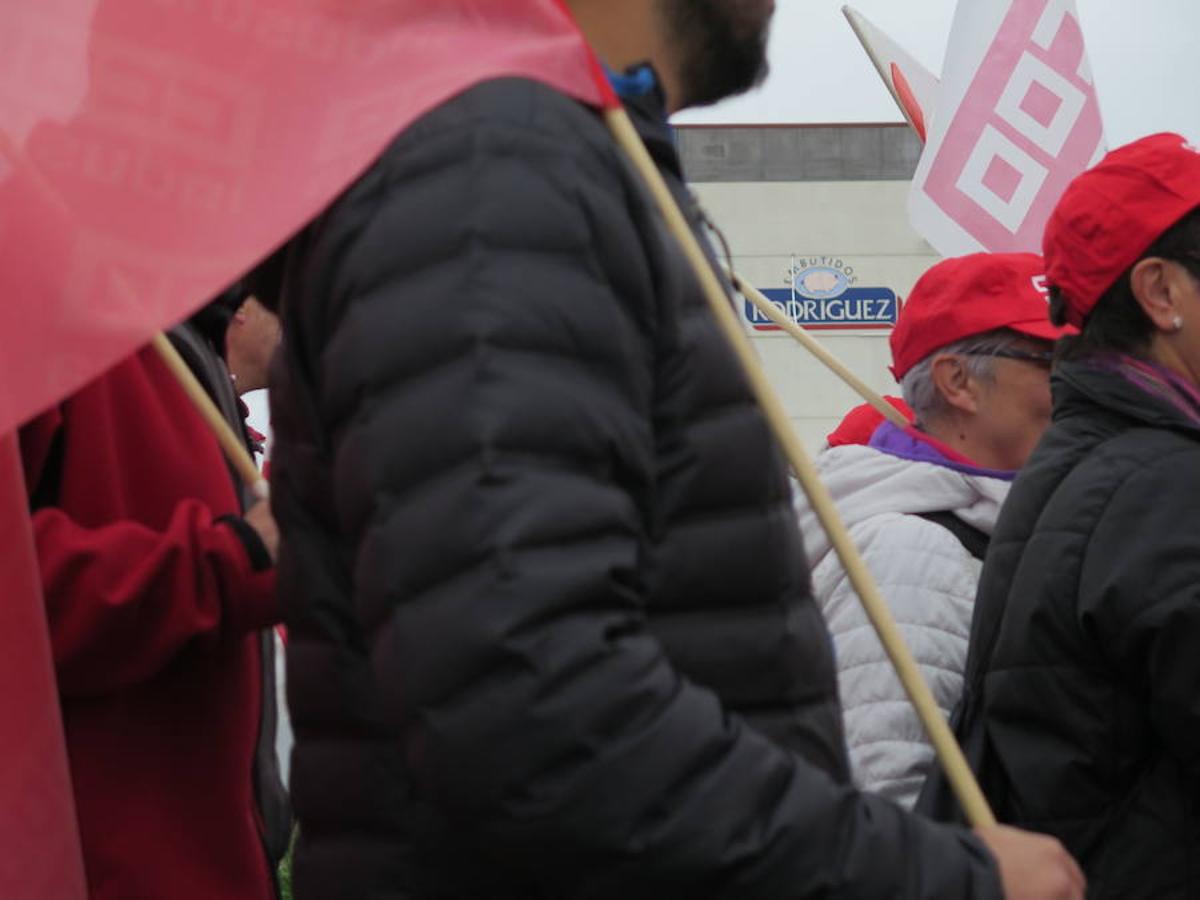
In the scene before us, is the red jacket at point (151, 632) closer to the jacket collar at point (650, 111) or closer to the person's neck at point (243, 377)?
the jacket collar at point (650, 111)

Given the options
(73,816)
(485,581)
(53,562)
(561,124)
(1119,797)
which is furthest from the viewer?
(1119,797)

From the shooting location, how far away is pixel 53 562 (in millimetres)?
1976

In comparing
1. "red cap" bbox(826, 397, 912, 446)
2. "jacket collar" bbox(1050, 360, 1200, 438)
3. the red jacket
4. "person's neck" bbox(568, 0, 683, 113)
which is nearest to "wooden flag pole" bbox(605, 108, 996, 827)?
"person's neck" bbox(568, 0, 683, 113)

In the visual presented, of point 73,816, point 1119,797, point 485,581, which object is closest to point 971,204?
point 1119,797

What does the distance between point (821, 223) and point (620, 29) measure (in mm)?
23149

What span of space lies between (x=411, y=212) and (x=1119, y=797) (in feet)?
4.81

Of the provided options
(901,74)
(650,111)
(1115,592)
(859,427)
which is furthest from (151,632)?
(901,74)

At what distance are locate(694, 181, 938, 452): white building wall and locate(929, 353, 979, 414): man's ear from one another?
1977cm

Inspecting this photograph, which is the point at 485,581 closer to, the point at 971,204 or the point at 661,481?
the point at 661,481

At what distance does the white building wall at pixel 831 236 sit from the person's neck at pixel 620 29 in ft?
71.4

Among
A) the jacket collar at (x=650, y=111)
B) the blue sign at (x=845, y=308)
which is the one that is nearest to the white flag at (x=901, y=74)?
the jacket collar at (x=650, y=111)

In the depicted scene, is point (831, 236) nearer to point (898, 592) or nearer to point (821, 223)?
point (821, 223)

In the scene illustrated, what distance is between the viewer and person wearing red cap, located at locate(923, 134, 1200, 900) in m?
2.37

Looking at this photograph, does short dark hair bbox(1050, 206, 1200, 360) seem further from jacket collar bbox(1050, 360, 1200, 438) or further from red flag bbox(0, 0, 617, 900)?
red flag bbox(0, 0, 617, 900)
